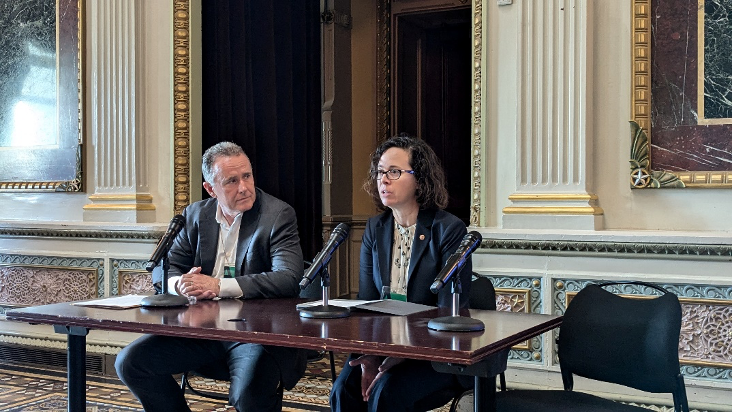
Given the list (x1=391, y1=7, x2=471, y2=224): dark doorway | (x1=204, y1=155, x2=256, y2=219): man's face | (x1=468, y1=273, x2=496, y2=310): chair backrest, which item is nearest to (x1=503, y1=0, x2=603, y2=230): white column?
A: (x1=468, y1=273, x2=496, y2=310): chair backrest

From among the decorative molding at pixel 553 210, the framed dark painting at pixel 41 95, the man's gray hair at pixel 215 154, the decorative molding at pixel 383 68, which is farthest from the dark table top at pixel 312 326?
the decorative molding at pixel 383 68

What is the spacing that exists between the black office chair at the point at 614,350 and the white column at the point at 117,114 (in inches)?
129

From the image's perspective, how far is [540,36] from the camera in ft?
14.3

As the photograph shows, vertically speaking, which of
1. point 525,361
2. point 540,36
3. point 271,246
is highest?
point 540,36

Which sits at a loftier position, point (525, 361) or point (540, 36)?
point (540, 36)

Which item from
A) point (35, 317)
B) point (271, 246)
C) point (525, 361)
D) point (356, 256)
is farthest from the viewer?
point (356, 256)

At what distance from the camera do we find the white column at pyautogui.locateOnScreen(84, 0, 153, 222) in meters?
5.43

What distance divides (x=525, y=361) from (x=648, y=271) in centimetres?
79

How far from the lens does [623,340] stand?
289cm

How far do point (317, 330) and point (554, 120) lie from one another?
2251mm

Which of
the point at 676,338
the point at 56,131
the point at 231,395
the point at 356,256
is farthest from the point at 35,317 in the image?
the point at 356,256

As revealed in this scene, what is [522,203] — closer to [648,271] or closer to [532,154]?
[532,154]

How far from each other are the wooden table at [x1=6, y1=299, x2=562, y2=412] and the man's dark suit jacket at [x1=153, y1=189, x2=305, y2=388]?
0.11 m

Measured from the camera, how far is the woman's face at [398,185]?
3260 millimetres
